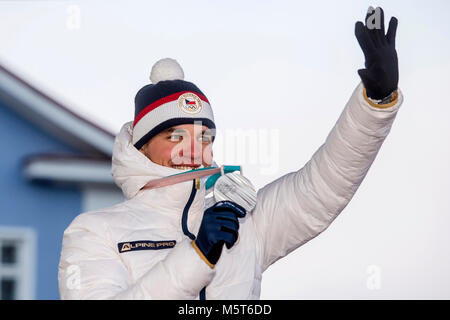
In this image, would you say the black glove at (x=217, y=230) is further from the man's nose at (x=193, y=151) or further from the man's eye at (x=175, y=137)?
the man's eye at (x=175, y=137)

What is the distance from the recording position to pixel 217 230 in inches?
163

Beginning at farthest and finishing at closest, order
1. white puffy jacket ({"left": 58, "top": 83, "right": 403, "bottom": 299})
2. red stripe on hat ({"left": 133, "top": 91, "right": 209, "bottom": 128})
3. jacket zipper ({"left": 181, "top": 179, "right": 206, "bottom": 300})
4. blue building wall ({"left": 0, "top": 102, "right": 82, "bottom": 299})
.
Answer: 1. blue building wall ({"left": 0, "top": 102, "right": 82, "bottom": 299})
2. red stripe on hat ({"left": 133, "top": 91, "right": 209, "bottom": 128})
3. jacket zipper ({"left": 181, "top": 179, "right": 206, "bottom": 300})
4. white puffy jacket ({"left": 58, "top": 83, "right": 403, "bottom": 299})

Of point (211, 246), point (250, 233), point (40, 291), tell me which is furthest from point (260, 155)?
point (40, 291)

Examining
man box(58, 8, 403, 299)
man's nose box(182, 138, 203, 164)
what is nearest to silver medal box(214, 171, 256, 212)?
man box(58, 8, 403, 299)

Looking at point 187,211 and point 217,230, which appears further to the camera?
point 187,211

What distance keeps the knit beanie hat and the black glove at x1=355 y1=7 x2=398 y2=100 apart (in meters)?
0.82

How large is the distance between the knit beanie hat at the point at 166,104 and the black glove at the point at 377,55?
0.82 metres

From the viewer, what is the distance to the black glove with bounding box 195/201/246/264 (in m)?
4.14

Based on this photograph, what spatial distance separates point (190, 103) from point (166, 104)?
96mm

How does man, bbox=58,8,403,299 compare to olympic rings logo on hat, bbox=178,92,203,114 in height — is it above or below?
below

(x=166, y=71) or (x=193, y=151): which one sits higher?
(x=166, y=71)

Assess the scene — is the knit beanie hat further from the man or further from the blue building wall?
the blue building wall

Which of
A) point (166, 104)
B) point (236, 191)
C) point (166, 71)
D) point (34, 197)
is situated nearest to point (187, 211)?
point (236, 191)

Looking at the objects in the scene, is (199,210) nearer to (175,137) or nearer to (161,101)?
(175,137)
